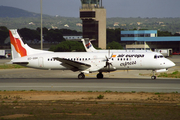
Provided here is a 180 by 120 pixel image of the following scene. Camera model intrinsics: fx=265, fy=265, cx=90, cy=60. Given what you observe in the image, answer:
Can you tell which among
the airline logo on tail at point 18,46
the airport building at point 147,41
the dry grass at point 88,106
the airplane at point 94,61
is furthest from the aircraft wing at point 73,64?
the airport building at point 147,41

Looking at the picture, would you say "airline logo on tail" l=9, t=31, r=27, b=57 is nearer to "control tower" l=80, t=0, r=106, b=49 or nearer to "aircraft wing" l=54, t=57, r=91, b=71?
"aircraft wing" l=54, t=57, r=91, b=71

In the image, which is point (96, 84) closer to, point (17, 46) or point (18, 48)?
point (18, 48)

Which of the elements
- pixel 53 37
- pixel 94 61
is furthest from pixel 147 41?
pixel 94 61

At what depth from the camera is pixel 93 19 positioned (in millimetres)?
119188

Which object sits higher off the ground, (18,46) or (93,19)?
(93,19)

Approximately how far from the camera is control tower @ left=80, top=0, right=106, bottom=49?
117m

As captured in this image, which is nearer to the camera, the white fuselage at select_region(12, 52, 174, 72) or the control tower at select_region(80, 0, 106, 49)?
the white fuselage at select_region(12, 52, 174, 72)

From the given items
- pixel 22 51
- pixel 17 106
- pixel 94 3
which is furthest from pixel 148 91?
pixel 94 3

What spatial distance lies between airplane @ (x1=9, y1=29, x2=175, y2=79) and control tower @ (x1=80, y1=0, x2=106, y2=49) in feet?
281

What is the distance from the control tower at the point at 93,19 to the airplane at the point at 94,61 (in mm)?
85590

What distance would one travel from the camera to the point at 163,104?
16766 millimetres

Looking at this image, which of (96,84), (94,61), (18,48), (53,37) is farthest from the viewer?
(53,37)

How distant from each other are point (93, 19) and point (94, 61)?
89.4m

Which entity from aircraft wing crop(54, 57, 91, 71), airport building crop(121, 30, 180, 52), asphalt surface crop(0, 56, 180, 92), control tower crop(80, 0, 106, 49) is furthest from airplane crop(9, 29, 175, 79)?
airport building crop(121, 30, 180, 52)
